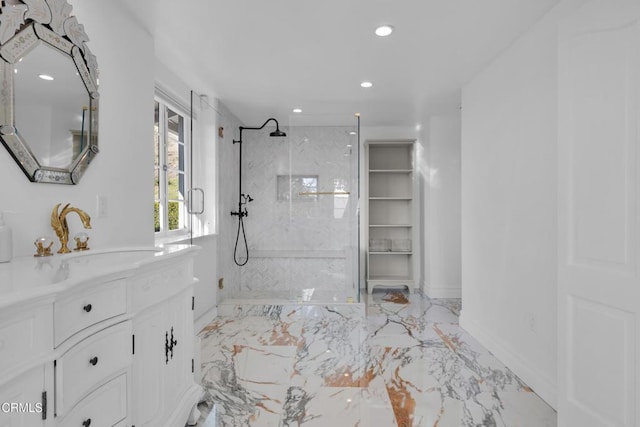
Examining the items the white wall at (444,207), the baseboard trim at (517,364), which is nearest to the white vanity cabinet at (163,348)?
the baseboard trim at (517,364)

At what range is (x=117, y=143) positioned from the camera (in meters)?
2.17

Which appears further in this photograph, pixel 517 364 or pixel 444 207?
pixel 444 207

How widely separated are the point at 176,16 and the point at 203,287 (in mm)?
2422

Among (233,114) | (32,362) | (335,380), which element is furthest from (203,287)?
(32,362)

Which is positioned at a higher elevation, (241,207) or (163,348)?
(241,207)

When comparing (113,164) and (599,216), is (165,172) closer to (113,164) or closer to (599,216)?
(113,164)

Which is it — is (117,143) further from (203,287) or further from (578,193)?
(578,193)

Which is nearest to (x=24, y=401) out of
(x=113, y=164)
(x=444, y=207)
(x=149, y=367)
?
(x=149, y=367)

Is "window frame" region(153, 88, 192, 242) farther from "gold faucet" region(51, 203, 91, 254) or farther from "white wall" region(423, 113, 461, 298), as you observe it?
"white wall" region(423, 113, 461, 298)

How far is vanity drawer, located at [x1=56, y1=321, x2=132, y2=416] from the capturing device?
3.41 ft

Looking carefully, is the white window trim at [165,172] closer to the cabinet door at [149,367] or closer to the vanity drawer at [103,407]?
the cabinet door at [149,367]

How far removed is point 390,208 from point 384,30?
315 centimetres

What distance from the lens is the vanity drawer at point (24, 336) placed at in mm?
A: 828

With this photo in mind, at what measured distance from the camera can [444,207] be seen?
4.94 metres
